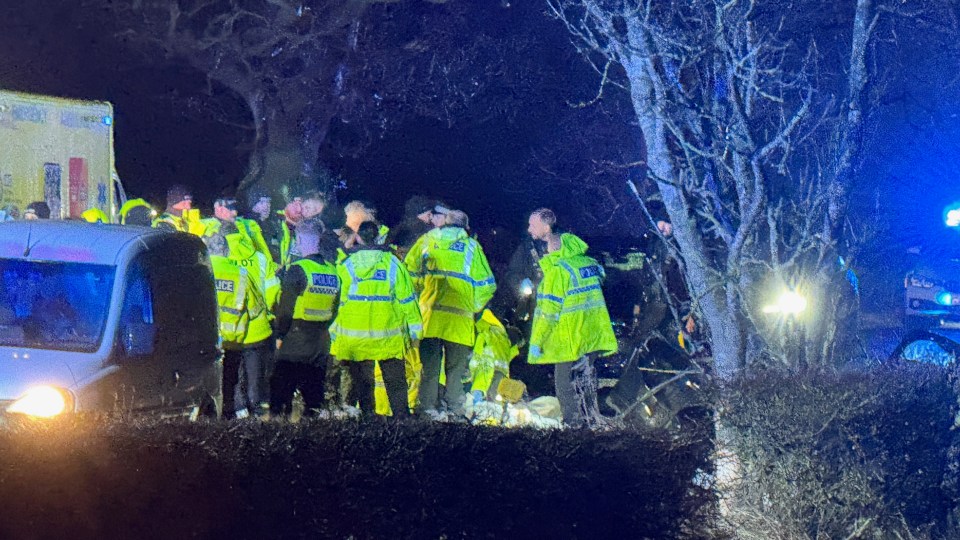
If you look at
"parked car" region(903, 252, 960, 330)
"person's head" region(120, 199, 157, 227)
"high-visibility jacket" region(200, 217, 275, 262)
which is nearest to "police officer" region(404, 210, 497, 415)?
"high-visibility jacket" region(200, 217, 275, 262)

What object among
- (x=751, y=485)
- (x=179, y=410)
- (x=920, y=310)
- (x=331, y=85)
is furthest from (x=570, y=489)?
(x=331, y=85)

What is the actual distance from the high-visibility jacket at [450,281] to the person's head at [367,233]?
79cm

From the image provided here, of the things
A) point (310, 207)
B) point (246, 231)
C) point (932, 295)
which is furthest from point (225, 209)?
point (932, 295)

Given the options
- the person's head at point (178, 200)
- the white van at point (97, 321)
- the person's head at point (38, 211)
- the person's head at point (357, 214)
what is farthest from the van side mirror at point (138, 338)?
the person's head at point (38, 211)

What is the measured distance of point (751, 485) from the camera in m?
4.87

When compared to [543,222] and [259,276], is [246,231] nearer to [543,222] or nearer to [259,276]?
[259,276]

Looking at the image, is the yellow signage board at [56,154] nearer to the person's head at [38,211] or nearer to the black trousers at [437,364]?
the person's head at [38,211]

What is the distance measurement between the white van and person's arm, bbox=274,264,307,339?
1.15 meters

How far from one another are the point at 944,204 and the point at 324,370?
5.78 meters

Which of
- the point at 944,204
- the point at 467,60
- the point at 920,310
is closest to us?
the point at 944,204

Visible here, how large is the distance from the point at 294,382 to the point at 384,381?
2.84 ft

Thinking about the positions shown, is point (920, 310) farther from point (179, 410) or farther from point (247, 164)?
point (247, 164)

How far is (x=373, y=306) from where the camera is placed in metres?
7.93

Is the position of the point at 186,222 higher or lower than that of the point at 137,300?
higher
